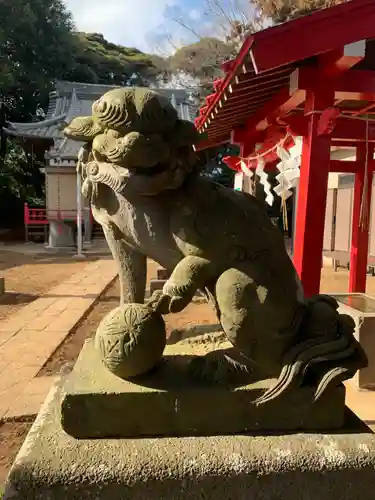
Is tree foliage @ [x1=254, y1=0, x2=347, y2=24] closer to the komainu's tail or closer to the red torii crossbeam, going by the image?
the red torii crossbeam

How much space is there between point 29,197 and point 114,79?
9.45 m

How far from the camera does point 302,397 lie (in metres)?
1.41

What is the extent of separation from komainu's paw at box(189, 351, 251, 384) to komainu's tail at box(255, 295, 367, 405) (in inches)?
4.6

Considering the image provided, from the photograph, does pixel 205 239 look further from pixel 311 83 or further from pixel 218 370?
pixel 311 83

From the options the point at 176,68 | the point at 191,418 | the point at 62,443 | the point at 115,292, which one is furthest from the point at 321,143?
the point at 176,68

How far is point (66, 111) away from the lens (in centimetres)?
1758

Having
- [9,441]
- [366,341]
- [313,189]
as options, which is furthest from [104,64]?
[9,441]

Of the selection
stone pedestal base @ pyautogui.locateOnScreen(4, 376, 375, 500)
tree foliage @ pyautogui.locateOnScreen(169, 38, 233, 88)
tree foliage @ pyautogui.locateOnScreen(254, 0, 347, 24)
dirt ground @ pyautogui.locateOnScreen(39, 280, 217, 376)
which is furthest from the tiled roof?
stone pedestal base @ pyautogui.locateOnScreen(4, 376, 375, 500)

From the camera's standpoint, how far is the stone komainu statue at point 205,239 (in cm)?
134

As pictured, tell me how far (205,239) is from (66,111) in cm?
1786

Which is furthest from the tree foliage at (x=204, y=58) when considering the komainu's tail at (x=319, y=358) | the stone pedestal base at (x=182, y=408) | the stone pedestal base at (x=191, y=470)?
the stone pedestal base at (x=191, y=470)

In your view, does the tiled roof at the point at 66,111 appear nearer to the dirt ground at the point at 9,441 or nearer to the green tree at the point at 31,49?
the green tree at the point at 31,49

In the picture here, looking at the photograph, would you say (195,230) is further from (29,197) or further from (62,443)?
(29,197)

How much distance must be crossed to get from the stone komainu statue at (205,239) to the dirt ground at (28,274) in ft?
15.6
